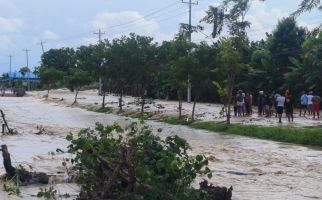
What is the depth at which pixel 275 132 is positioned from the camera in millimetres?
24641

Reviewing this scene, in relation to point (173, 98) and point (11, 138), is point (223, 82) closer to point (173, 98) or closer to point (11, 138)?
point (11, 138)

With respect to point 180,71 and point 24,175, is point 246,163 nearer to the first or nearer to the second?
point 24,175

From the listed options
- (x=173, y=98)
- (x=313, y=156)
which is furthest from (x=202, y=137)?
(x=173, y=98)

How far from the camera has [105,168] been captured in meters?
8.09

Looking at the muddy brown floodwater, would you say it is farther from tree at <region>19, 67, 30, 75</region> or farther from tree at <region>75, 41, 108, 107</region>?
tree at <region>19, 67, 30, 75</region>

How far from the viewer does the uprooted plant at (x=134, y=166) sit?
7715mm

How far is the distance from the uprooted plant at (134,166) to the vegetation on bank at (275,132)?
50.1 feet

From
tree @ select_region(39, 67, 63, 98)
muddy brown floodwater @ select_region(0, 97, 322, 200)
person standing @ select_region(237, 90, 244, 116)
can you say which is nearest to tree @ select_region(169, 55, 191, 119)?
person standing @ select_region(237, 90, 244, 116)

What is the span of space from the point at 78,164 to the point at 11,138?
15186 mm

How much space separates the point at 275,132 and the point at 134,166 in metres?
17.7

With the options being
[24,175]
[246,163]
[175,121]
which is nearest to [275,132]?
[246,163]

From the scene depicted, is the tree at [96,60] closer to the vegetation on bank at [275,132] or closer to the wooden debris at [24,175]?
the vegetation on bank at [275,132]

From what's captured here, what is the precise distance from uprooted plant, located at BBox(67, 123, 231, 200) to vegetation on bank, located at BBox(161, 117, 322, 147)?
15266 mm

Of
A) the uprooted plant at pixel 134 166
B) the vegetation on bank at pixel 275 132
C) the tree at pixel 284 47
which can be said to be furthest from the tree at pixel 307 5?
the tree at pixel 284 47
